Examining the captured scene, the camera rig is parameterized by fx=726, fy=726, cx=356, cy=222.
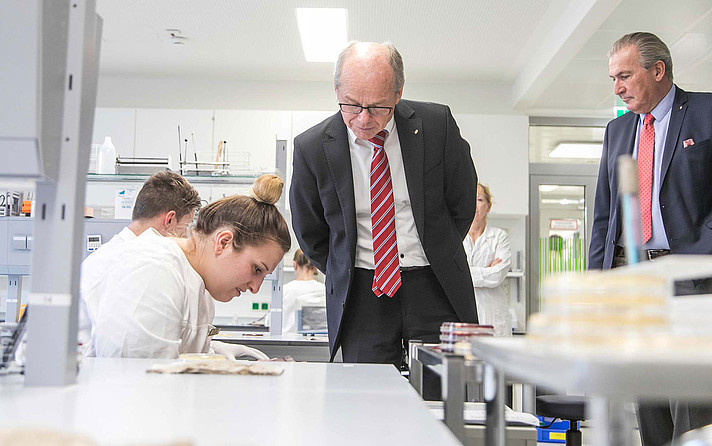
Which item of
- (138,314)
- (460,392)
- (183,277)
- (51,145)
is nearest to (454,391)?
(460,392)

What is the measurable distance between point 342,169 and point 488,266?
3.09 meters

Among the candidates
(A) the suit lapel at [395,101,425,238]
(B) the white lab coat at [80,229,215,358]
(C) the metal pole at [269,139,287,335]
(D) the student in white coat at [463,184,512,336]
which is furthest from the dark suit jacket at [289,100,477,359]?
(D) the student in white coat at [463,184,512,336]

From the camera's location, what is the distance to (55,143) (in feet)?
3.20

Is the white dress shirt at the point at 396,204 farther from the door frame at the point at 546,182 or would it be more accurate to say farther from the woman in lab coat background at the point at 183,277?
the door frame at the point at 546,182

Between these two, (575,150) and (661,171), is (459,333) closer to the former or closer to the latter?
(661,171)

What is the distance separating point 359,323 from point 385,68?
694 millimetres

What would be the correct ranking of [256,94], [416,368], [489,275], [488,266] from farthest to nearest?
1. [256,94]
2. [488,266]
3. [489,275]
4. [416,368]

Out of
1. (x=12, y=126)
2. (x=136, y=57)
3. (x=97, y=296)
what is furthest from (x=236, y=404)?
(x=136, y=57)

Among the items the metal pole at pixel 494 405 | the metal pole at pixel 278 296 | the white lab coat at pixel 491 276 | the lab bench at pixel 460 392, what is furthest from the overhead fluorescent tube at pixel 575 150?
the metal pole at pixel 494 405

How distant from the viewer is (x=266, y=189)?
75.9 inches

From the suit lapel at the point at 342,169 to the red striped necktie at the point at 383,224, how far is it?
0.19 feet

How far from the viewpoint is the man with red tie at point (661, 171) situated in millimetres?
2170

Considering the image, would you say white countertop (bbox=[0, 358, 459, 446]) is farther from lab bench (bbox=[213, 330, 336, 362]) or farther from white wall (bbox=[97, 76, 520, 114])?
white wall (bbox=[97, 76, 520, 114])

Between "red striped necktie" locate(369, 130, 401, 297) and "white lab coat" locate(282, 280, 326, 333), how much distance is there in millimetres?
2383
